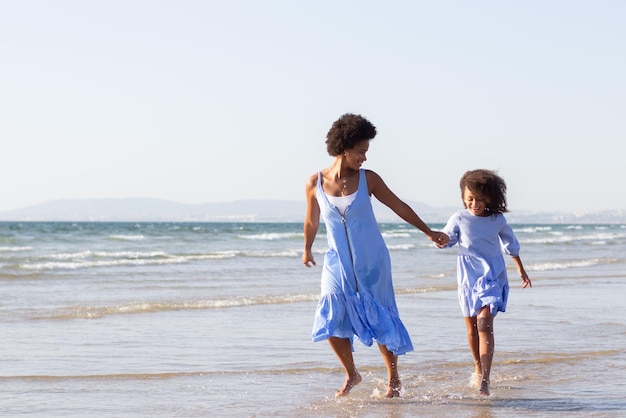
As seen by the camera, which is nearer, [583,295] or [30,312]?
[30,312]

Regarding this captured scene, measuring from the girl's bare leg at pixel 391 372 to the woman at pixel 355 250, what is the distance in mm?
72

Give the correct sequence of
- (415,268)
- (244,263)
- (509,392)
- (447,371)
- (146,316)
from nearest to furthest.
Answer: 1. (509,392)
2. (447,371)
3. (146,316)
4. (415,268)
5. (244,263)

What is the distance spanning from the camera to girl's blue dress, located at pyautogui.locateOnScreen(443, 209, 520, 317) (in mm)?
6566

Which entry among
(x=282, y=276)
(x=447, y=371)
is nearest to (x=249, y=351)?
(x=447, y=371)

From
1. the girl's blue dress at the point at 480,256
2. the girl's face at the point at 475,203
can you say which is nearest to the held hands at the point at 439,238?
the girl's blue dress at the point at 480,256

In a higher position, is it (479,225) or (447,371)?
(479,225)

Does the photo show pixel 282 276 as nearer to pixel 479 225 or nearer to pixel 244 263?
pixel 244 263

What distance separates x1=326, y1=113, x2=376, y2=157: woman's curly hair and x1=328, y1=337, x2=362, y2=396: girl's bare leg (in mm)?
1177

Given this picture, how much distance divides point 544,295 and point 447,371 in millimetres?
6317

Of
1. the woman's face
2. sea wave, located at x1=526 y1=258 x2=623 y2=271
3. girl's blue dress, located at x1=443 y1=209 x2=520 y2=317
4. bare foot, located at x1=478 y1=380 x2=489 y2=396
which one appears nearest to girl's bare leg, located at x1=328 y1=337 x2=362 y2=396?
bare foot, located at x1=478 y1=380 x2=489 y2=396

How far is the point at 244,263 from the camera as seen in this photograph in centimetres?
2281

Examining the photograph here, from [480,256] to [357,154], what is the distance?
3.89 feet

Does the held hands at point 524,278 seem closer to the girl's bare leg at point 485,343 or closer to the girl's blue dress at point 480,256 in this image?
the girl's blue dress at point 480,256

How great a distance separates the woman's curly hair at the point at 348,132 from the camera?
6.07 m
